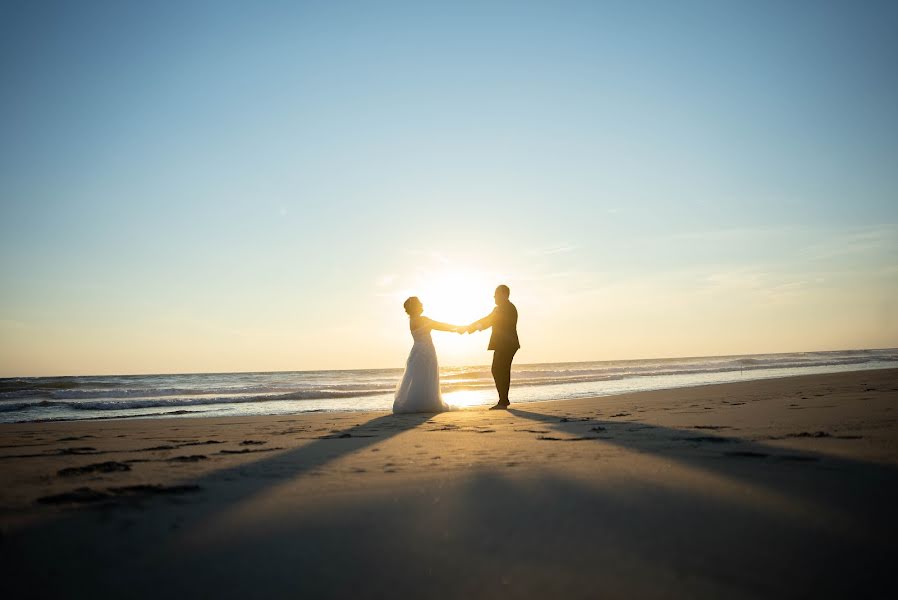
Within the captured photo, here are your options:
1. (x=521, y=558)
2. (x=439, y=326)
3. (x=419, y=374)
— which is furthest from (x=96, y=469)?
(x=439, y=326)

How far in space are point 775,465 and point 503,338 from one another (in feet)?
24.3

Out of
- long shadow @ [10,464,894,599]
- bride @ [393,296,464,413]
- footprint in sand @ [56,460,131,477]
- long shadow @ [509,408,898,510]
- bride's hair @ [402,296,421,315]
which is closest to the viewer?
long shadow @ [10,464,894,599]

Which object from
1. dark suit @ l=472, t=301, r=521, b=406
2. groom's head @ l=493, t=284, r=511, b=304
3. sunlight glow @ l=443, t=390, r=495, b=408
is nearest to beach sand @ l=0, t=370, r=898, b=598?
dark suit @ l=472, t=301, r=521, b=406

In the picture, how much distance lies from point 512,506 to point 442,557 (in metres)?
0.63

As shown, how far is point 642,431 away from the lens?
4.80 m

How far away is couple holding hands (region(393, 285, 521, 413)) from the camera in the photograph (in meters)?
9.19

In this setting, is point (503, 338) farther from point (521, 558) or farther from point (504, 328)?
point (521, 558)

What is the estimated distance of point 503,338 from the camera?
1029cm

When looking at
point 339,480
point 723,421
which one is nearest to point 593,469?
point 339,480

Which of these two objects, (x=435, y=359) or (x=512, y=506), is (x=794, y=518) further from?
(x=435, y=359)

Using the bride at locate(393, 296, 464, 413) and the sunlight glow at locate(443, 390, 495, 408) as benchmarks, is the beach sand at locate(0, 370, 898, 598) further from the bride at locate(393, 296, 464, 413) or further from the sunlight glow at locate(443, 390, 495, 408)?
the sunlight glow at locate(443, 390, 495, 408)

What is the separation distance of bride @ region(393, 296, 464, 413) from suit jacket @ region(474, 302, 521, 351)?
4.13 ft

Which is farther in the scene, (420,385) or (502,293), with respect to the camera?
(502,293)

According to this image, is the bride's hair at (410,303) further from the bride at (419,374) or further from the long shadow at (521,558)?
the long shadow at (521,558)
